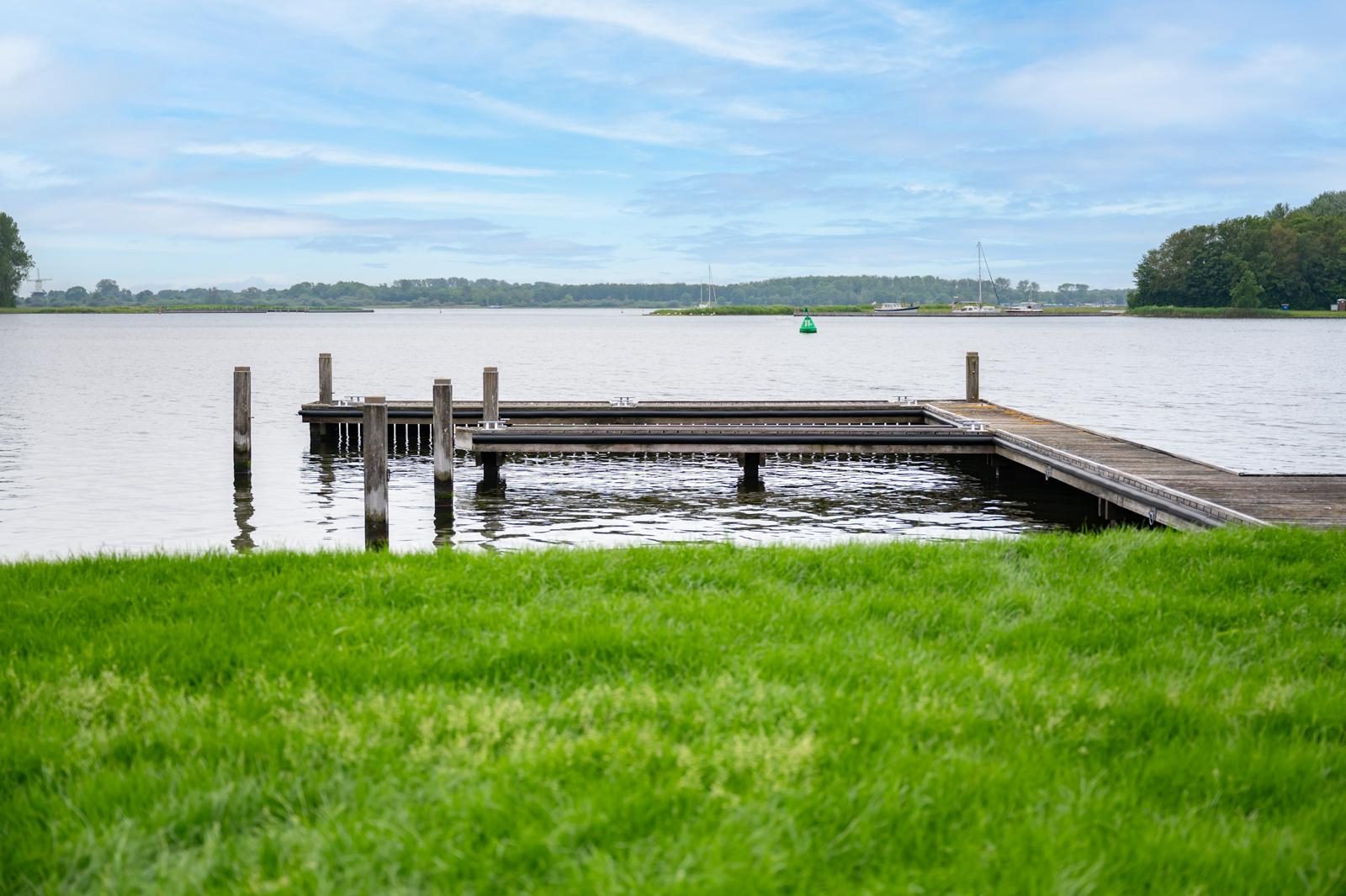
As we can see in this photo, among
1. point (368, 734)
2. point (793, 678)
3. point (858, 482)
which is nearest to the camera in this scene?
point (368, 734)

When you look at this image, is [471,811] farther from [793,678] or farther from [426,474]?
[426,474]

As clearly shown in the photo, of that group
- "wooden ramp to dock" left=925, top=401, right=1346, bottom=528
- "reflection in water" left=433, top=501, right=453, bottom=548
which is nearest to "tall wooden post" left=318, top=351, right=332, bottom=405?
"reflection in water" left=433, top=501, right=453, bottom=548

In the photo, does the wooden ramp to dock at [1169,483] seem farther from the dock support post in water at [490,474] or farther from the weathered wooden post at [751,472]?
the dock support post in water at [490,474]

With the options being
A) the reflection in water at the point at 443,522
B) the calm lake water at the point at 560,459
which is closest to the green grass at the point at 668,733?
the calm lake water at the point at 560,459

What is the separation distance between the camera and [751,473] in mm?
23297

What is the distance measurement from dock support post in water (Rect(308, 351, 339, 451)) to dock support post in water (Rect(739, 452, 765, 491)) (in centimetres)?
1124

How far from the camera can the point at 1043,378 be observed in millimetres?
64750

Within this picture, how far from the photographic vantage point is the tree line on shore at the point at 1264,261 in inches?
6373

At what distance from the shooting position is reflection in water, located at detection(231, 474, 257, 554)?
18.7 metres

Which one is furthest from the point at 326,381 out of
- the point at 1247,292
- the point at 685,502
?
the point at 1247,292

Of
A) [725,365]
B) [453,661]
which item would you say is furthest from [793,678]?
[725,365]

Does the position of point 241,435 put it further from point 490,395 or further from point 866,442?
point 866,442

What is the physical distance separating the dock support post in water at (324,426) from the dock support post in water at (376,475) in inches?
490

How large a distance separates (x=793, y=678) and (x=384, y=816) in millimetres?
2196
